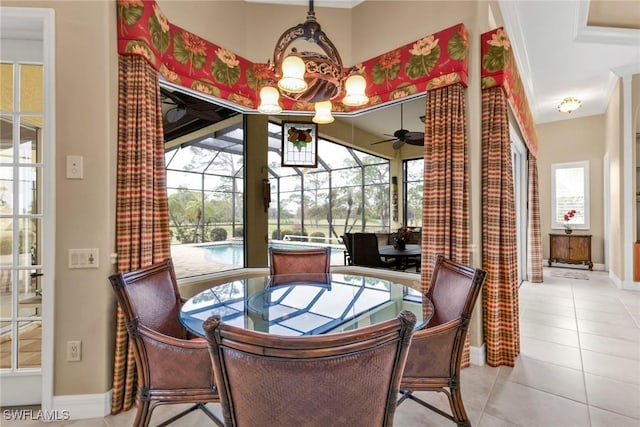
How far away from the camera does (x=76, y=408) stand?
196cm

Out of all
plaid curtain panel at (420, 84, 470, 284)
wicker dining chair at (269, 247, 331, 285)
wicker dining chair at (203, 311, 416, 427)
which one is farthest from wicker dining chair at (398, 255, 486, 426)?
wicker dining chair at (269, 247, 331, 285)

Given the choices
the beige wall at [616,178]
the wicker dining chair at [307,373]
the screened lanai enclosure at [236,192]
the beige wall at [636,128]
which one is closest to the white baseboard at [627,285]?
the beige wall at [616,178]

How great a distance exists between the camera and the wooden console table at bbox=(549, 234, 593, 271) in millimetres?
6566

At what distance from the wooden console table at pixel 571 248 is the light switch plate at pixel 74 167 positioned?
8276 millimetres

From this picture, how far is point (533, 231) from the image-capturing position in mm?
5621

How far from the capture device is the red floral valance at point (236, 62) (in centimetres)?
207

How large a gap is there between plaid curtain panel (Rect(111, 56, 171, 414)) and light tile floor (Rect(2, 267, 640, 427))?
0.33m

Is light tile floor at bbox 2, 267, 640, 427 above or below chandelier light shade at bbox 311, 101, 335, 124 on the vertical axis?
below

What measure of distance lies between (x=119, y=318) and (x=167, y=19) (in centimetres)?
227

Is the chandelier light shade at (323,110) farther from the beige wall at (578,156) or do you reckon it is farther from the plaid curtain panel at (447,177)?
the beige wall at (578,156)

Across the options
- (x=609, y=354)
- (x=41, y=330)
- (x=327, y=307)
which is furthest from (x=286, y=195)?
(x=609, y=354)

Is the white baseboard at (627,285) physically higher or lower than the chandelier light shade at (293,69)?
lower

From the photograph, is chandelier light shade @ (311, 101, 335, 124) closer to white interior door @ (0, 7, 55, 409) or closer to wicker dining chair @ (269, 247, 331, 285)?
wicker dining chair @ (269, 247, 331, 285)

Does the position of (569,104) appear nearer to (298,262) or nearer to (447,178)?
(447,178)
